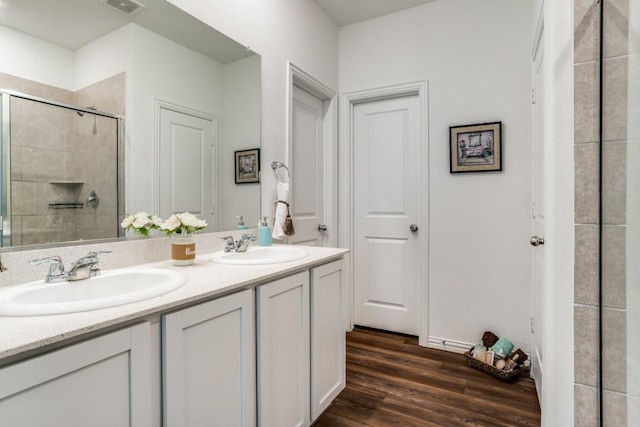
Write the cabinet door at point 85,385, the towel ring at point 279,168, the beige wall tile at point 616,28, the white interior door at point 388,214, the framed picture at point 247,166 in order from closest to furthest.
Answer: the cabinet door at point 85,385 < the beige wall tile at point 616,28 < the framed picture at point 247,166 < the towel ring at point 279,168 < the white interior door at point 388,214

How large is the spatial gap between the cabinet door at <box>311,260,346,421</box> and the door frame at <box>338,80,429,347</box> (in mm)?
1023

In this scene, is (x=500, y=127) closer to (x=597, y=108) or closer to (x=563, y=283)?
(x=597, y=108)

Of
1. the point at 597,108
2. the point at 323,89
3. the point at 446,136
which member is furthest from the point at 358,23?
the point at 597,108

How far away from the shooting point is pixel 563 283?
119cm

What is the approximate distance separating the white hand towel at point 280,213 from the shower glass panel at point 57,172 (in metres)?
0.95

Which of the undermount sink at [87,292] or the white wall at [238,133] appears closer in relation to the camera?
the undermount sink at [87,292]

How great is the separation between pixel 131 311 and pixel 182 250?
22.7 inches

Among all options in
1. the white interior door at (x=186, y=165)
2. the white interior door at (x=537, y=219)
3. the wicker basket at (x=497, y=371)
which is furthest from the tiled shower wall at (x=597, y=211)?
the white interior door at (x=186, y=165)

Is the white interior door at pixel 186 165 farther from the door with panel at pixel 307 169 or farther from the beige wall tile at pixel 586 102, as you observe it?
the beige wall tile at pixel 586 102

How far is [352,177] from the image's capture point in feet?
9.77

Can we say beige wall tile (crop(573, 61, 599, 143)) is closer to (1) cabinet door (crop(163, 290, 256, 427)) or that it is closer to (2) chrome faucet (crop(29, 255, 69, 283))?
(1) cabinet door (crop(163, 290, 256, 427))

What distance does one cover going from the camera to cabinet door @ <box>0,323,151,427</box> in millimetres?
632

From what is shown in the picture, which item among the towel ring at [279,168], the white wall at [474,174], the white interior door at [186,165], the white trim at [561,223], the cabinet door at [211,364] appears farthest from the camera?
the white wall at [474,174]

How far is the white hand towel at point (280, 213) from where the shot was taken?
6.91 ft
